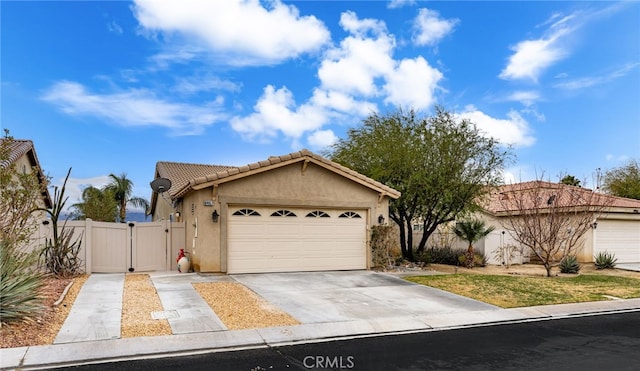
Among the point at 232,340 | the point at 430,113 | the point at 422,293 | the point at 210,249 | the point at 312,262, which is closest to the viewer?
the point at 232,340

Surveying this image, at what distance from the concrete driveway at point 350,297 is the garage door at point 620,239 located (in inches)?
508

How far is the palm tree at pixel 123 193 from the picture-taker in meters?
41.5

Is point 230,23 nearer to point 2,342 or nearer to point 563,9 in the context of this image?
point 2,342

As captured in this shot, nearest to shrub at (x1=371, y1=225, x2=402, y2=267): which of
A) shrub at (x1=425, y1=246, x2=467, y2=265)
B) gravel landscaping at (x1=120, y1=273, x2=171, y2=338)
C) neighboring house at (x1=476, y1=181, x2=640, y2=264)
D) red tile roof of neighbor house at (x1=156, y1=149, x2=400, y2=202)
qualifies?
red tile roof of neighbor house at (x1=156, y1=149, x2=400, y2=202)

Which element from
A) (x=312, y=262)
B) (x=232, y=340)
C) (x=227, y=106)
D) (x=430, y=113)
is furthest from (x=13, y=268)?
(x=430, y=113)

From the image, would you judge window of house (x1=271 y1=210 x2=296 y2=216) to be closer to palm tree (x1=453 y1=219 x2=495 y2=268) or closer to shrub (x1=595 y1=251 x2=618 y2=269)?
palm tree (x1=453 y1=219 x2=495 y2=268)

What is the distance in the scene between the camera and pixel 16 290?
7.46 metres

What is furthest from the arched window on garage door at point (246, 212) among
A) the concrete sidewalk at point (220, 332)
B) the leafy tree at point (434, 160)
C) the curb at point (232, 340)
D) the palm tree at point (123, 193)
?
the palm tree at point (123, 193)

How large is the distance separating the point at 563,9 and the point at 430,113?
18.8 ft

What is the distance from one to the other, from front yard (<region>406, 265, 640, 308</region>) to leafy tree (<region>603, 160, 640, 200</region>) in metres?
20.5

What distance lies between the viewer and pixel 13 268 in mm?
8062

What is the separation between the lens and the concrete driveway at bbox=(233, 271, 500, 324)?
8.94 metres

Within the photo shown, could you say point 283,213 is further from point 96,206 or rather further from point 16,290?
point 96,206

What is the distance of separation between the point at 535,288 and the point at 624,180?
2860cm
